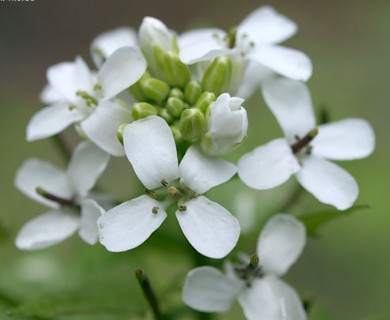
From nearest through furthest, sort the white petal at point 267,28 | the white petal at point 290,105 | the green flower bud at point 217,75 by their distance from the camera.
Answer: the green flower bud at point 217,75
the white petal at point 290,105
the white petal at point 267,28

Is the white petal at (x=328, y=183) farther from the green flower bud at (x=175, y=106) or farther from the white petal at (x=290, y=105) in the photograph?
the green flower bud at (x=175, y=106)

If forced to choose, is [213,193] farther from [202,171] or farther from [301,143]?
[202,171]

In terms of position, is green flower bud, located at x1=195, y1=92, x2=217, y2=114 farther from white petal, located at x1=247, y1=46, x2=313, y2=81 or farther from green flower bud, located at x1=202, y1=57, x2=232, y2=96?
white petal, located at x1=247, y1=46, x2=313, y2=81

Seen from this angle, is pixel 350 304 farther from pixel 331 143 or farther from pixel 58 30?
pixel 58 30

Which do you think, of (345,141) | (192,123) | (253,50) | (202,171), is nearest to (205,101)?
(192,123)

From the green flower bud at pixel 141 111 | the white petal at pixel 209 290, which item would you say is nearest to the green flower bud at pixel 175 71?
the green flower bud at pixel 141 111

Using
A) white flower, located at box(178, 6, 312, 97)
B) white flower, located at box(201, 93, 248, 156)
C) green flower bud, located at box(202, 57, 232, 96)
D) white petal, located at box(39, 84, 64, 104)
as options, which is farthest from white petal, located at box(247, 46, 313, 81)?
white petal, located at box(39, 84, 64, 104)
